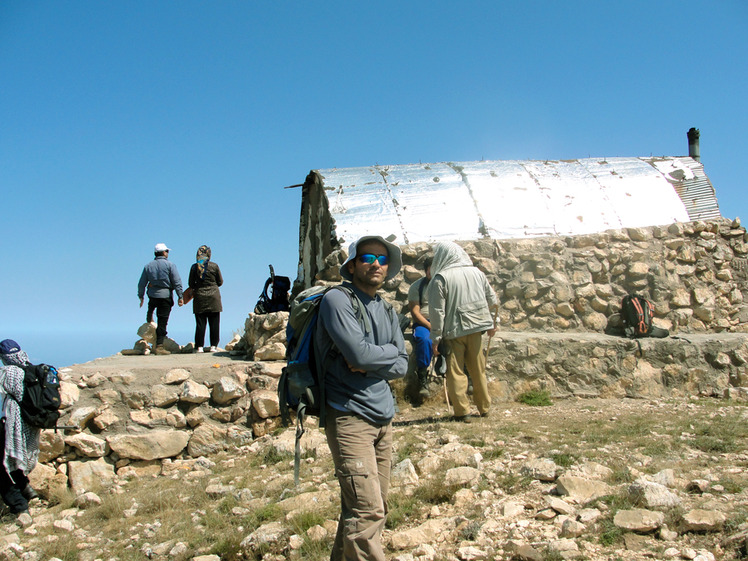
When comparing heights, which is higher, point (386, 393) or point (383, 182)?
point (383, 182)

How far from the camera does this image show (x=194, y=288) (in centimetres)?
837

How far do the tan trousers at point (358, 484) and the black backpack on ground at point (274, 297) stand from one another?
18.4ft

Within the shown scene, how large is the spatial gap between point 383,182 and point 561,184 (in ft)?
9.15

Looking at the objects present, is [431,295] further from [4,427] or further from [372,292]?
[4,427]

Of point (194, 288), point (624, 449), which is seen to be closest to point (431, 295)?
point (624, 449)

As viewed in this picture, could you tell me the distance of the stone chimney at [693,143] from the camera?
975 cm

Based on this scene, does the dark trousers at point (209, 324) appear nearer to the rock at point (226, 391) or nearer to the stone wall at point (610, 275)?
the stone wall at point (610, 275)

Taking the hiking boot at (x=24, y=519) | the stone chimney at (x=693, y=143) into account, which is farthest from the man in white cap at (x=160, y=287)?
the stone chimney at (x=693, y=143)

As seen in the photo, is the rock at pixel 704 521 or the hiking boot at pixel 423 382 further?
the hiking boot at pixel 423 382

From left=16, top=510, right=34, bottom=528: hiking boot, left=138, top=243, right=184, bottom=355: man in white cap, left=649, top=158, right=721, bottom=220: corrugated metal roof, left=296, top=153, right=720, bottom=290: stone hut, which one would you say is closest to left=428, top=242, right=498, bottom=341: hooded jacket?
left=296, top=153, right=720, bottom=290: stone hut

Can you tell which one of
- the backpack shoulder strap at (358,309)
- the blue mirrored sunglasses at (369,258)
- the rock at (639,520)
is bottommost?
the rock at (639,520)

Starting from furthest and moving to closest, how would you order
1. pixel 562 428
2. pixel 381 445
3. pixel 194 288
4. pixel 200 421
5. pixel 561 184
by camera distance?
pixel 561 184 < pixel 194 288 < pixel 200 421 < pixel 562 428 < pixel 381 445

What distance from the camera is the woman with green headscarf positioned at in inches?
326

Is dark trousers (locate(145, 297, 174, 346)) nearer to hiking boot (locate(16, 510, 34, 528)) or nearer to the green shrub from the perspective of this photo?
hiking boot (locate(16, 510, 34, 528))
